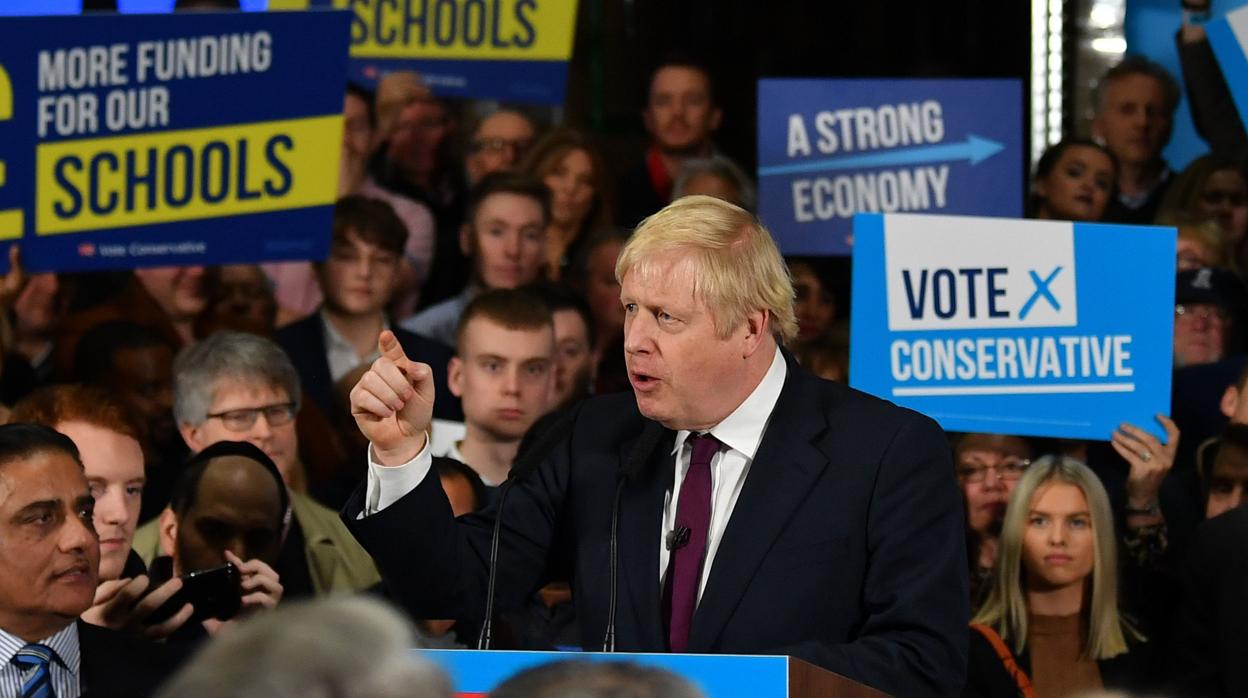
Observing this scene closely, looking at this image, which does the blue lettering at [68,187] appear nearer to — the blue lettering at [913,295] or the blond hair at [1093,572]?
the blue lettering at [913,295]

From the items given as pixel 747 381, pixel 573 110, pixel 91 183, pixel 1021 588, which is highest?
pixel 573 110

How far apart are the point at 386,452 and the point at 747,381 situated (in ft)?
1.94

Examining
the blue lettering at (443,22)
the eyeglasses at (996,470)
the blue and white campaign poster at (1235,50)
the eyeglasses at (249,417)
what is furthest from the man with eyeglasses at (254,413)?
the blue and white campaign poster at (1235,50)

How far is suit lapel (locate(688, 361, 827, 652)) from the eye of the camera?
304 centimetres

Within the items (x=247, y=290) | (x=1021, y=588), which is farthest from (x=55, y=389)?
(x=1021, y=588)

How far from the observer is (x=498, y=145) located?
715cm

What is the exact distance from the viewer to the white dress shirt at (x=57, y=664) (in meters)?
3.58

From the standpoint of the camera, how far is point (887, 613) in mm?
3014

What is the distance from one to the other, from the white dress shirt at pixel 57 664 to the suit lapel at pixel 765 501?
1.24 m

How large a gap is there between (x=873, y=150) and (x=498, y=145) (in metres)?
1.48

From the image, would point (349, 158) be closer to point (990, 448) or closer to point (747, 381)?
point (990, 448)

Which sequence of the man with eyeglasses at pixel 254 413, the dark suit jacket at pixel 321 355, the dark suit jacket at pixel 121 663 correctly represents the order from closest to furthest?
the dark suit jacket at pixel 121 663
the man with eyeglasses at pixel 254 413
the dark suit jacket at pixel 321 355

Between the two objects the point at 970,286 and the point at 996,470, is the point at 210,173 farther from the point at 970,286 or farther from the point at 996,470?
the point at 996,470

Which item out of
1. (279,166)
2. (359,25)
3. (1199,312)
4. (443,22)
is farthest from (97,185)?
(1199,312)
